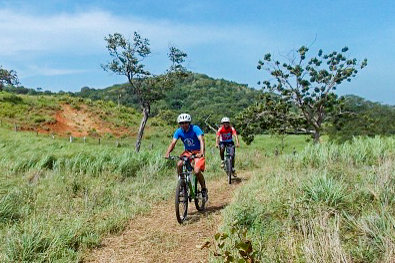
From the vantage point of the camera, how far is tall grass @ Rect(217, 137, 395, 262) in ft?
12.2

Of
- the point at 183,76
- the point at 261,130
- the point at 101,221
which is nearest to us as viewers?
the point at 101,221

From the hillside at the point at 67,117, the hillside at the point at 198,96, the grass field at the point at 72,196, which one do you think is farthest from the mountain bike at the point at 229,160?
the hillside at the point at 198,96

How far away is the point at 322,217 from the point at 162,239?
268cm

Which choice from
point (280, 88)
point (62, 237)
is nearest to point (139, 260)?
point (62, 237)

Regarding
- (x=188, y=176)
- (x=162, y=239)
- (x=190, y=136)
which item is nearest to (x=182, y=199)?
(x=188, y=176)

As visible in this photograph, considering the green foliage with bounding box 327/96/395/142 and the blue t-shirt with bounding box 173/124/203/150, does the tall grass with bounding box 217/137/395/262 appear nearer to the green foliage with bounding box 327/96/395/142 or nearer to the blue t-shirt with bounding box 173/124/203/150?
the blue t-shirt with bounding box 173/124/203/150

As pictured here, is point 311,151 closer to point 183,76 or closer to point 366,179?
point 366,179

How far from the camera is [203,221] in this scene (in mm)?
6719

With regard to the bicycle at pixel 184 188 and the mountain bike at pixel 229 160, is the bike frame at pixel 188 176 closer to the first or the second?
the bicycle at pixel 184 188

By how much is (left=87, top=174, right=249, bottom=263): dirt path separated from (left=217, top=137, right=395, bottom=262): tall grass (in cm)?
58

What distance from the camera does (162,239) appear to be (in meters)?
5.88

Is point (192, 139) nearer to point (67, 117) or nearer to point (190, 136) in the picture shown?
point (190, 136)

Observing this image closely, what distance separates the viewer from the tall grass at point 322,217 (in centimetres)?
373

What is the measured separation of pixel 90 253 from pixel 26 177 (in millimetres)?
5671
